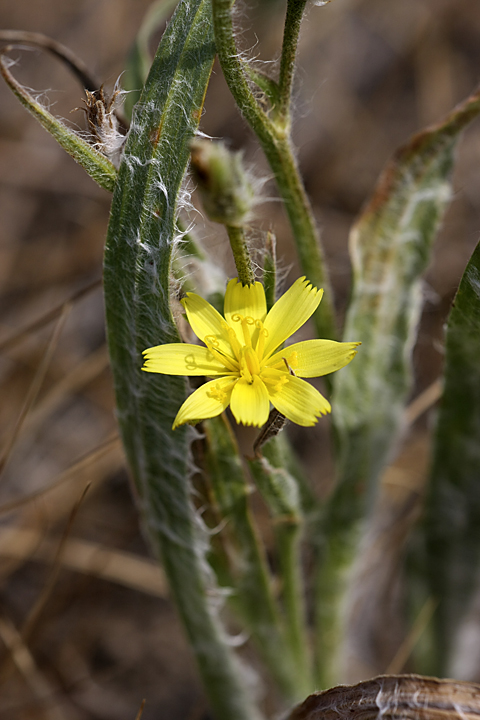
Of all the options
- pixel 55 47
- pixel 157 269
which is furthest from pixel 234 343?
pixel 55 47

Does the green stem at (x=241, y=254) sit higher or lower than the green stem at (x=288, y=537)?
higher

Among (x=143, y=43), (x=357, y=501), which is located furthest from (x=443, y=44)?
(x=357, y=501)

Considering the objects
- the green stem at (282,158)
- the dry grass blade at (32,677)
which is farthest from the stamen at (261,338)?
the dry grass blade at (32,677)

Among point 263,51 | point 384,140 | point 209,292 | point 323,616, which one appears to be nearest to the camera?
point 209,292

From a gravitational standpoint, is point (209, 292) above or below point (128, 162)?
below

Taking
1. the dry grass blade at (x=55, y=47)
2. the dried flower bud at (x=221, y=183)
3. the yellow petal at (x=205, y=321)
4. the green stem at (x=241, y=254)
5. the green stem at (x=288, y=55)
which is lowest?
the yellow petal at (x=205, y=321)

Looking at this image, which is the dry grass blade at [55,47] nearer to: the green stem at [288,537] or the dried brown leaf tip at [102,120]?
the dried brown leaf tip at [102,120]

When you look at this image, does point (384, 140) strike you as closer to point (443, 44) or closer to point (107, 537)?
point (443, 44)

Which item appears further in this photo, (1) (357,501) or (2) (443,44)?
(2) (443,44)
